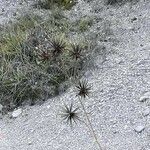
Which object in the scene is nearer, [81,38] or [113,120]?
[113,120]

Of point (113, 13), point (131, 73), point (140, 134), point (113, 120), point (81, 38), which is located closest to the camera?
Answer: point (140, 134)

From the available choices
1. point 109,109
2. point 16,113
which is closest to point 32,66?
point 16,113

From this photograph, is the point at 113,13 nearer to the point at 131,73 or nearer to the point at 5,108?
the point at 131,73

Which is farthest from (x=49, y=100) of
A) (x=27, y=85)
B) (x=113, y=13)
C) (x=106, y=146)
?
(x=113, y=13)

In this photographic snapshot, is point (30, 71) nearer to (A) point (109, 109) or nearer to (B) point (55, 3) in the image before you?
(A) point (109, 109)

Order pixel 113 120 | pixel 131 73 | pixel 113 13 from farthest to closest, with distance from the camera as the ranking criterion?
pixel 113 13, pixel 131 73, pixel 113 120

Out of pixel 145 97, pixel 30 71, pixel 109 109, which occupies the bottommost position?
pixel 30 71

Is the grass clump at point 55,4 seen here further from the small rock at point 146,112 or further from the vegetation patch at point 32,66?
the small rock at point 146,112

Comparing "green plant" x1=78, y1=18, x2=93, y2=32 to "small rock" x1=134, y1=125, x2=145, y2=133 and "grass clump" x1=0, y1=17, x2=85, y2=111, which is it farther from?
"small rock" x1=134, y1=125, x2=145, y2=133
